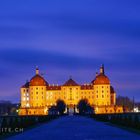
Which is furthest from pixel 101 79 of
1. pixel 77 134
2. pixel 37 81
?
pixel 77 134

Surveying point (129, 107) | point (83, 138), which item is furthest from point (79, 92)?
point (83, 138)

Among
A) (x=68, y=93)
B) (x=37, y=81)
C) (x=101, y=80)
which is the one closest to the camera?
(x=37, y=81)

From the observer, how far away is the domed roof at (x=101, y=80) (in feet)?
634

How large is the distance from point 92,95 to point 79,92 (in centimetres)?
426

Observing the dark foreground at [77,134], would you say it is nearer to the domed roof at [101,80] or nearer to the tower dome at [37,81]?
the tower dome at [37,81]

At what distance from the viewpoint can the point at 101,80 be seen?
634ft

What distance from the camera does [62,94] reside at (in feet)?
639

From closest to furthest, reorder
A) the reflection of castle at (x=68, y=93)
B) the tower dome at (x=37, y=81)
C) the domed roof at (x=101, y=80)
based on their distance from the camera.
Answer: the reflection of castle at (x=68, y=93), the tower dome at (x=37, y=81), the domed roof at (x=101, y=80)

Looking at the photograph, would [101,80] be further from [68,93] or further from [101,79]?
[68,93]

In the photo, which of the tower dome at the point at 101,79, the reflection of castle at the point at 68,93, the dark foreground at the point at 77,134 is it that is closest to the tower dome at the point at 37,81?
the reflection of castle at the point at 68,93

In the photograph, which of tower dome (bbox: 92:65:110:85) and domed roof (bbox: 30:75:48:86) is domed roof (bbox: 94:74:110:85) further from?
domed roof (bbox: 30:75:48:86)

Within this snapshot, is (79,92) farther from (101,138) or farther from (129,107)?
(101,138)

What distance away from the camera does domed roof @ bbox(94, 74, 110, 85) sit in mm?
193250

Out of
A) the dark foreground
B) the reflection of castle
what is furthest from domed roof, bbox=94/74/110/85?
the dark foreground
